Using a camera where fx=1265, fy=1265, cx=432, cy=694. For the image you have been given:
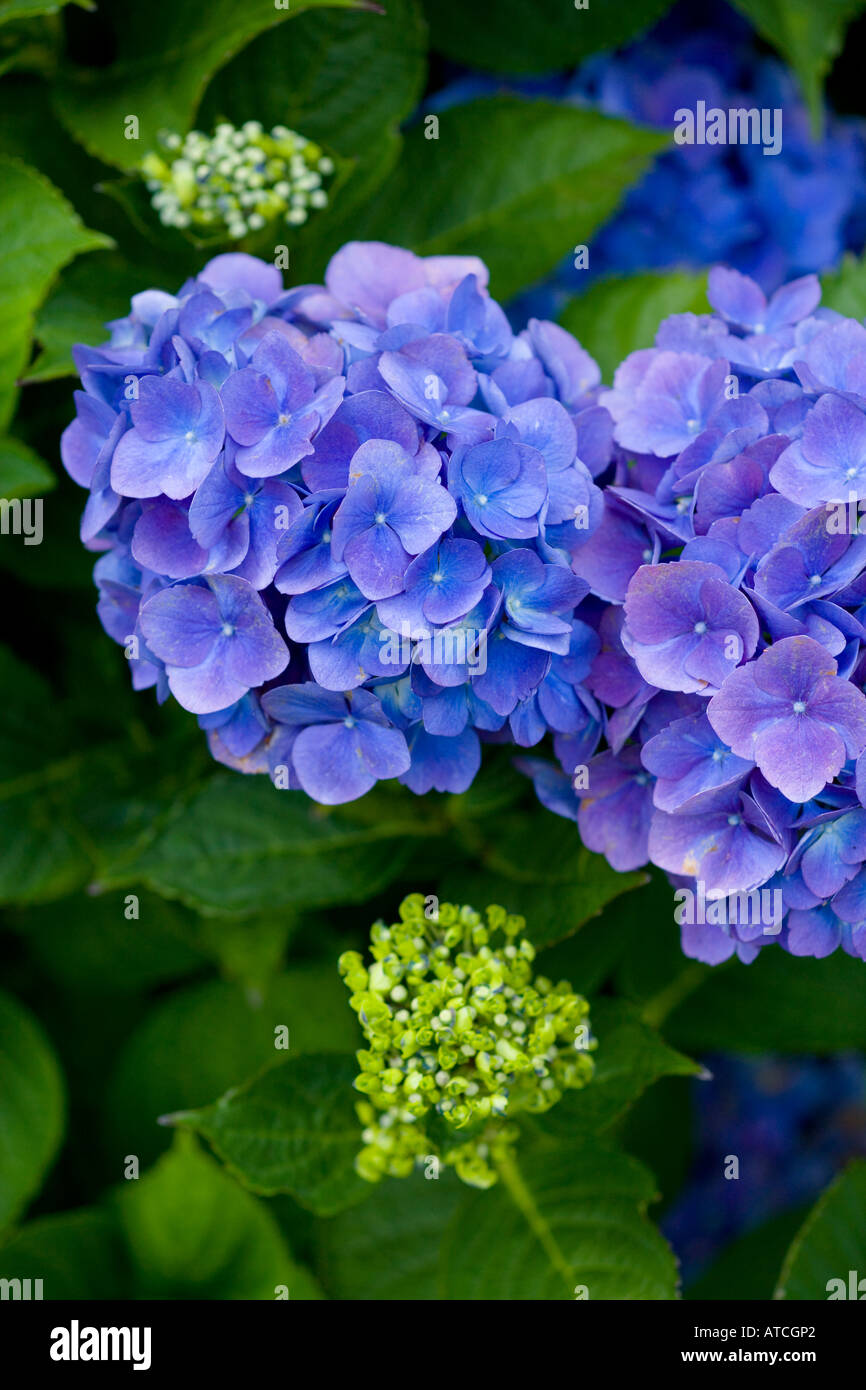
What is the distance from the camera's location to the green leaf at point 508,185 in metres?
1.06

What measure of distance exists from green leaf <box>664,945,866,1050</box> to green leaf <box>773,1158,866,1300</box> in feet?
0.37

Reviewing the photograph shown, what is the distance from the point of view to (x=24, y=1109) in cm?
114

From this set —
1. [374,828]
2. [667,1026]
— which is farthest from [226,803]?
[667,1026]

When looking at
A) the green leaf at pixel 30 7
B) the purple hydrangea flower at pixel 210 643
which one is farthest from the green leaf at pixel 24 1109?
the green leaf at pixel 30 7

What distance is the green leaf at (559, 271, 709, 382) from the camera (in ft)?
3.49

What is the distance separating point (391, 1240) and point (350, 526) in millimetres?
759

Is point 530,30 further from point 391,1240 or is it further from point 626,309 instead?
point 391,1240

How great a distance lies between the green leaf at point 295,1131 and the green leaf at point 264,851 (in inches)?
5.1

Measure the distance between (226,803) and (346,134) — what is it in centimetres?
56

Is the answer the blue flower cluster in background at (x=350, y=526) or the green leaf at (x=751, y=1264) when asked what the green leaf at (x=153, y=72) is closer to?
the blue flower cluster in background at (x=350, y=526)

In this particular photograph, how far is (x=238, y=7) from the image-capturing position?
96 centimetres

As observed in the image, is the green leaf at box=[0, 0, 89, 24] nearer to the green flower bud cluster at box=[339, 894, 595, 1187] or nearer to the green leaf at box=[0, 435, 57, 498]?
the green leaf at box=[0, 435, 57, 498]

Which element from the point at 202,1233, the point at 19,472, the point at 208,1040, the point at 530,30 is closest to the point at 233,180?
the point at 19,472

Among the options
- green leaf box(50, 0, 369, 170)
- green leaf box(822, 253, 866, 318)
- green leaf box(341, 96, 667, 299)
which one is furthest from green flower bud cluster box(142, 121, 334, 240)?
green leaf box(822, 253, 866, 318)
